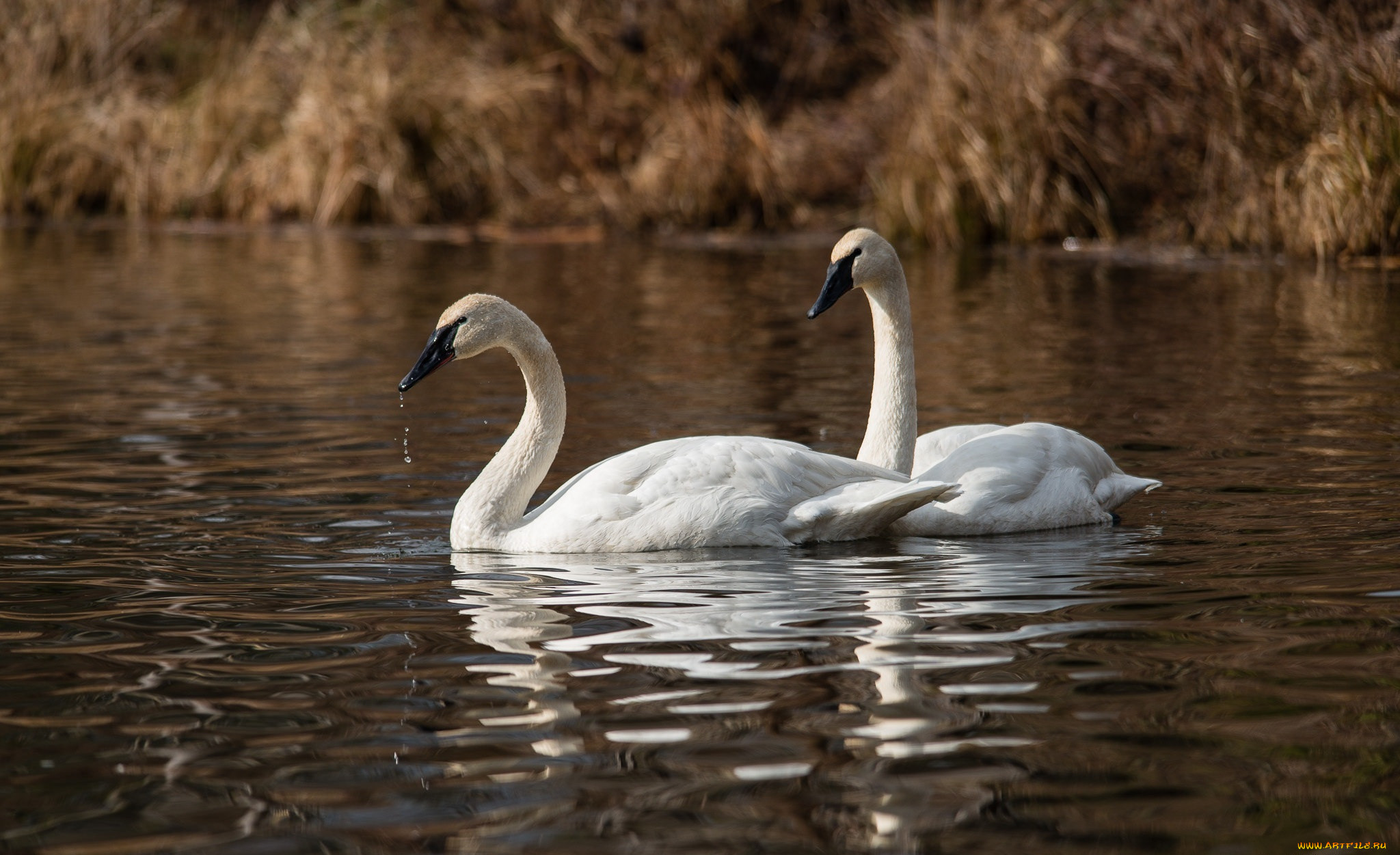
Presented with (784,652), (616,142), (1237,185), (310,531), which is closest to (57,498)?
(310,531)

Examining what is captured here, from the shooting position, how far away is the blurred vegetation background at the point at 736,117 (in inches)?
640

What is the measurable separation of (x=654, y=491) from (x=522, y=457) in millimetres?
548

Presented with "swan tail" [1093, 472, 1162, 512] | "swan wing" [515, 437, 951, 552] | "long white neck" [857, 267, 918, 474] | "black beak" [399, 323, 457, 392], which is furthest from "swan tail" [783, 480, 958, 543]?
"black beak" [399, 323, 457, 392]

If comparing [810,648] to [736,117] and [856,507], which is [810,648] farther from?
[736,117]

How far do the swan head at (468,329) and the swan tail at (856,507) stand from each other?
121 centimetres

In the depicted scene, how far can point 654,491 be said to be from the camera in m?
6.16

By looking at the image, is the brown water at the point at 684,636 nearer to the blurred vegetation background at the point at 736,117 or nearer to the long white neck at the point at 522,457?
the long white neck at the point at 522,457

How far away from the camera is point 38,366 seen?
11.3 m

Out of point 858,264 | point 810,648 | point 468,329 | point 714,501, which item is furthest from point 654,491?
point 810,648

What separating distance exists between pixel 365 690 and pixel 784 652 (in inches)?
42.0

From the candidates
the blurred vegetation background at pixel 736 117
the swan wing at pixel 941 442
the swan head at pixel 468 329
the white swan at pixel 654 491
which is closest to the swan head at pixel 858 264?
the swan wing at pixel 941 442

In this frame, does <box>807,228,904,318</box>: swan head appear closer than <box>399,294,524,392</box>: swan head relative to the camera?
No

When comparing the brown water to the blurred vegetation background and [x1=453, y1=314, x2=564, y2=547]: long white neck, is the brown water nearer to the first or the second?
[x1=453, y1=314, x2=564, y2=547]: long white neck

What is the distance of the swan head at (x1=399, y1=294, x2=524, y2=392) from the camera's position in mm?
6348
